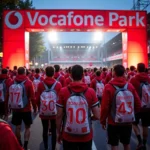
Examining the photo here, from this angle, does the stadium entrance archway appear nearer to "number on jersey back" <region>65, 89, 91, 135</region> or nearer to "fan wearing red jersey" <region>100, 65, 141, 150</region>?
"fan wearing red jersey" <region>100, 65, 141, 150</region>

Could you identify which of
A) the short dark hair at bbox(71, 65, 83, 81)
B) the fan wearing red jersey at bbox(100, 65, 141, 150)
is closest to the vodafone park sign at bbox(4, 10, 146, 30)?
the fan wearing red jersey at bbox(100, 65, 141, 150)

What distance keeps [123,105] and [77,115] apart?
0.98 meters

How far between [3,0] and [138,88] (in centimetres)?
969

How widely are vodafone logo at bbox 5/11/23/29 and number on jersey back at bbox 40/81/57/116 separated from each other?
1294cm

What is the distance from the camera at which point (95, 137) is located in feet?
19.7

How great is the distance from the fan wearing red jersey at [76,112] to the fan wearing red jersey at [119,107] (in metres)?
0.52

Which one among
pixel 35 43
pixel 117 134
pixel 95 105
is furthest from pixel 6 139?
pixel 35 43

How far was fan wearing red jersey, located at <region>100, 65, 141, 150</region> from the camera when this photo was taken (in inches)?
140

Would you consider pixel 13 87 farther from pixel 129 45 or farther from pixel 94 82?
pixel 129 45

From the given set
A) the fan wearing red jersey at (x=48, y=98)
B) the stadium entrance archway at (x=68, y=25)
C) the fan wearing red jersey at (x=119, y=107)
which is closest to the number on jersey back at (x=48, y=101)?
the fan wearing red jersey at (x=48, y=98)

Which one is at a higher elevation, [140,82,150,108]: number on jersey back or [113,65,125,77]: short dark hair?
[113,65,125,77]: short dark hair

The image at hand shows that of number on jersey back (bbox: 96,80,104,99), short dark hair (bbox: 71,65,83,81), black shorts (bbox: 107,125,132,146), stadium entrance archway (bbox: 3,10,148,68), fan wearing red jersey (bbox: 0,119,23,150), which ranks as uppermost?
stadium entrance archway (bbox: 3,10,148,68)

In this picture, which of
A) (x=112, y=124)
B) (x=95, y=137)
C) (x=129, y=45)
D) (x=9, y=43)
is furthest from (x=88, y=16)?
(x=112, y=124)

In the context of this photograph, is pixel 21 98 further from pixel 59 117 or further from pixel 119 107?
pixel 119 107
